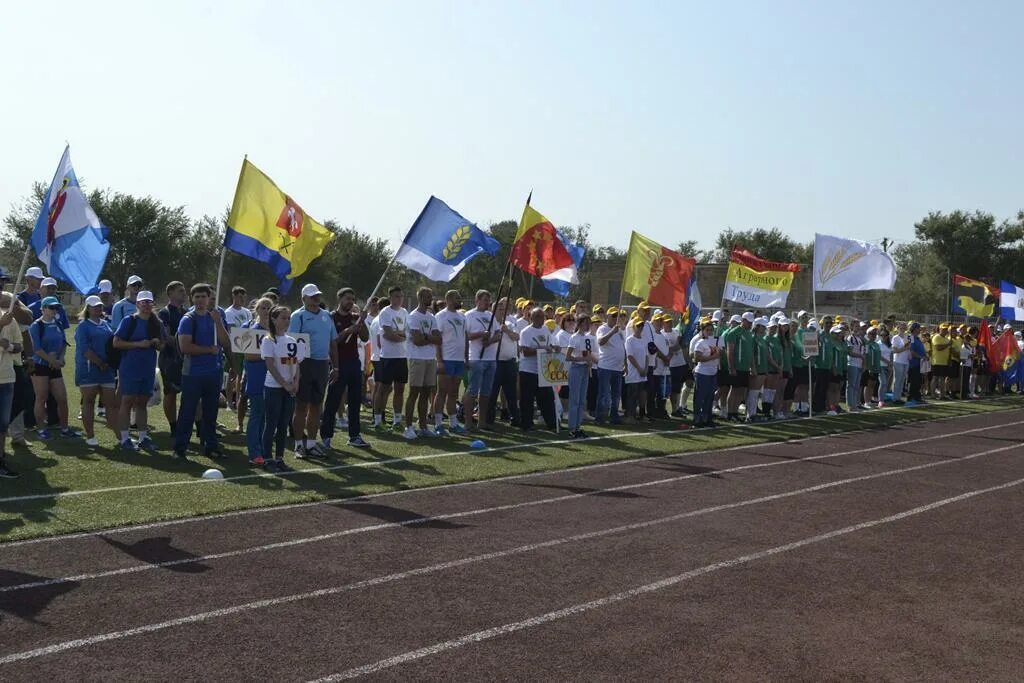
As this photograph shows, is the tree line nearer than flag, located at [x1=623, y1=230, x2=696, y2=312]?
No

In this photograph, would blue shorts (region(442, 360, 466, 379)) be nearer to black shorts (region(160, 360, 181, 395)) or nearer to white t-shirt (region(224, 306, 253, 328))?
white t-shirt (region(224, 306, 253, 328))

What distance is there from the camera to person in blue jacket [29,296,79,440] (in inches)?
538

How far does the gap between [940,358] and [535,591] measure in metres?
25.7

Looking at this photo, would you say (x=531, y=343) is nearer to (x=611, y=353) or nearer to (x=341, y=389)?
(x=611, y=353)

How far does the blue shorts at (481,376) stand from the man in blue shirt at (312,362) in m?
3.87

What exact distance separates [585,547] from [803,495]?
4.18 m

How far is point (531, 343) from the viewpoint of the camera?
1755cm

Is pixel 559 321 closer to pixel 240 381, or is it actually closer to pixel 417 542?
pixel 240 381

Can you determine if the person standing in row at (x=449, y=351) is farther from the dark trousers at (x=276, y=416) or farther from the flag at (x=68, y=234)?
the flag at (x=68, y=234)

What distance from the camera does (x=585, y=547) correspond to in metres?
8.99

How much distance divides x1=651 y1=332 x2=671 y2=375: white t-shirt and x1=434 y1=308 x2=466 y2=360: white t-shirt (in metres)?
4.91

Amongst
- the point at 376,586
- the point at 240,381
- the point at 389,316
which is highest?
the point at 389,316

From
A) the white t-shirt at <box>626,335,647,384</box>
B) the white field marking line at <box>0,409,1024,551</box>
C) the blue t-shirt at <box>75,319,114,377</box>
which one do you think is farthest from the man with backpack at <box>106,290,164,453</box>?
the white t-shirt at <box>626,335,647,384</box>

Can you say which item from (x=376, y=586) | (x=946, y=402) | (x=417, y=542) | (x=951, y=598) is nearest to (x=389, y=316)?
(x=417, y=542)
